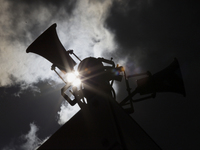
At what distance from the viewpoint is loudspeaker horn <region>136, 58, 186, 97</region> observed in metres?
5.01

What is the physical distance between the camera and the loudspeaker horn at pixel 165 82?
197 inches

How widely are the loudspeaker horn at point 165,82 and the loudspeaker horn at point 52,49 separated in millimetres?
2927

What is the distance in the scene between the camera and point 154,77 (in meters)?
5.09

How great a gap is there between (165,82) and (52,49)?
464 cm

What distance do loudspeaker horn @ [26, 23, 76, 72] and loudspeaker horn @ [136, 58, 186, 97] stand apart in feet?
9.60

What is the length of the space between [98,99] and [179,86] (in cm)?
377

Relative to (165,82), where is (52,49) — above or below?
above

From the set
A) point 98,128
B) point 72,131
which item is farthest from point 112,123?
point 72,131

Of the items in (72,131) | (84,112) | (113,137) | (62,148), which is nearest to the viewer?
(113,137)

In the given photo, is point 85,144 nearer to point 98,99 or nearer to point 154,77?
point 98,99

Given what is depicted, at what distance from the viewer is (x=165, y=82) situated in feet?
17.2

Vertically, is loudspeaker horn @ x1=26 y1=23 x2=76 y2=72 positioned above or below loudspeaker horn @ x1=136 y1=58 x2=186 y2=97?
above

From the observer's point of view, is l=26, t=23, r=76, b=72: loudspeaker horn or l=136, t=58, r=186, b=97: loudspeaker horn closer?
l=136, t=58, r=186, b=97: loudspeaker horn

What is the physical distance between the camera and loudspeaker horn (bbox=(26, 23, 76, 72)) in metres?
5.35
